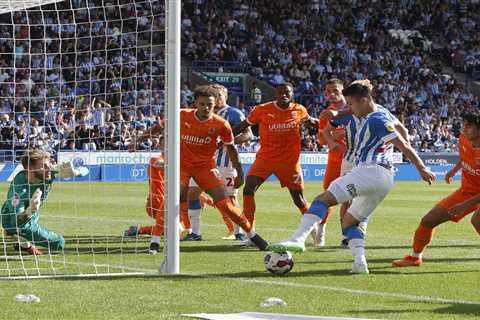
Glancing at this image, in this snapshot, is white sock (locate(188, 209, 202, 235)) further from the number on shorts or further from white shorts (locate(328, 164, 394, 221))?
white shorts (locate(328, 164, 394, 221))

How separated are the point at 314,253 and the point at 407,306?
4.42 meters

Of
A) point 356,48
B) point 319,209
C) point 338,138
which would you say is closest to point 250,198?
point 338,138

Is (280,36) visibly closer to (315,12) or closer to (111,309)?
(315,12)

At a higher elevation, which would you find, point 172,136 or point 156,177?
point 172,136

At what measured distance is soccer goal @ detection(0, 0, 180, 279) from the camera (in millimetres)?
9805

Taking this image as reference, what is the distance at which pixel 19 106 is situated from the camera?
1473 cm

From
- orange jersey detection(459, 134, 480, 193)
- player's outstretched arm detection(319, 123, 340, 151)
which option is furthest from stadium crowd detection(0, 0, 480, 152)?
orange jersey detection(459, 134, 480, 193)

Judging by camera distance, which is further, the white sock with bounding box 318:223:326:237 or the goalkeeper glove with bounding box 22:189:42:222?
the white sock with bounding box 318:223:326:237

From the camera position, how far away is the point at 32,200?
11289mm

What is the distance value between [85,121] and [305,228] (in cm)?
579

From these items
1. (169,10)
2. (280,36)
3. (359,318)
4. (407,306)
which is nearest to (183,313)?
(359,318)

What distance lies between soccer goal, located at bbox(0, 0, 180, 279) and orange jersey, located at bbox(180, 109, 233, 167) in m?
0.44

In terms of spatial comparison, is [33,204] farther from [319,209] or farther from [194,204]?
[319,209]

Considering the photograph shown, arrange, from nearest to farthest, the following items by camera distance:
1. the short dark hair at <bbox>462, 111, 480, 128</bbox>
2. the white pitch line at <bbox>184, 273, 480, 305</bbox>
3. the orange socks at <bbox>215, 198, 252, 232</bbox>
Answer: the white pitch line at <bbox>184, 273, 480, 305</bbox>, the short dark hair at <bbox>462, 111, 480, 128</bbox>, the orange socks at <bbox>215, 198, 252, 232</bbox>
